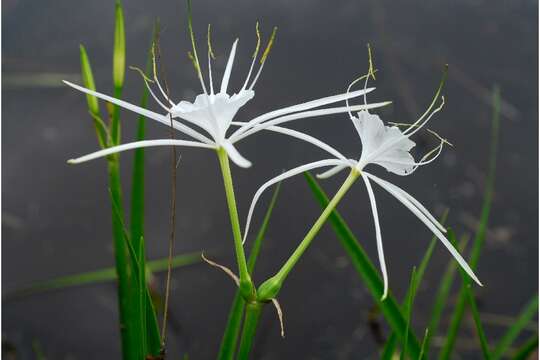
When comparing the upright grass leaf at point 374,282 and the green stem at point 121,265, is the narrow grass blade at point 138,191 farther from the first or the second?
the upright grass leaf at point 374,282

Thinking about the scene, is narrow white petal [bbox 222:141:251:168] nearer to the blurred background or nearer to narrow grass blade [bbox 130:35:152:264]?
narrow grass blade [bbox 130:35:152:264]

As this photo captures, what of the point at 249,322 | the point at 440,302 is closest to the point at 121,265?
the point at 249,322

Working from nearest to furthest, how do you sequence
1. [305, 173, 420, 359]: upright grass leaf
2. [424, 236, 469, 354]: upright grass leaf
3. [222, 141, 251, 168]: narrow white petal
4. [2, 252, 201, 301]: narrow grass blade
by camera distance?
1. [222, 141, 251, 168]: narrow white petal
2. [305, 173, 420, 359]: upright grass leaf
3. [424, 236, 469, 354]: upright grass leaf
4. [2, 252, 201, 301]: narrow grass blade

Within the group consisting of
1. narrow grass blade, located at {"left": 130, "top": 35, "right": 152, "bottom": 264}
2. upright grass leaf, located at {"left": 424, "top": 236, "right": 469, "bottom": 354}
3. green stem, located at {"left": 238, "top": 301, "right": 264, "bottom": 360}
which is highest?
narrow grass blade, located at {"left": 130, "top": 35, "right": 152, "bottom": 264}

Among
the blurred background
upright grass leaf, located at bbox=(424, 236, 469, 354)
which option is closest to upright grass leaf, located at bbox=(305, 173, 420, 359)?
upright grass leaf, located at bbox=(424, 236, 469, 354)

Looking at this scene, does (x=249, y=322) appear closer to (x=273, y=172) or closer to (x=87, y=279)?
(x=87, y=279)

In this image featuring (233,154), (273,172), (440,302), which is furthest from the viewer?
(273,172)

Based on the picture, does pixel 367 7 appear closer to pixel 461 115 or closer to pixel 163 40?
pixel 461 115

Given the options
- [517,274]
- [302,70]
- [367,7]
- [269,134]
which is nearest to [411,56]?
[367,7]
